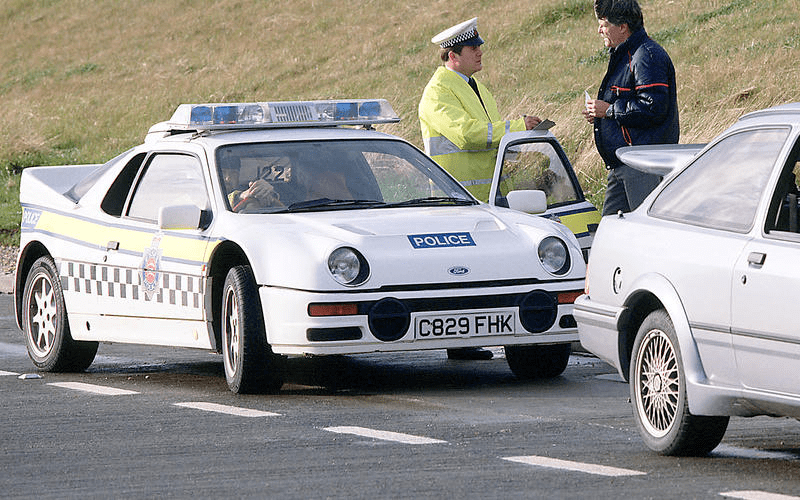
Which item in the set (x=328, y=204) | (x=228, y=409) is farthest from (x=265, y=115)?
(x=228, y=409)

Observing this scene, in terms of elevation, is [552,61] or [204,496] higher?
[552,61]

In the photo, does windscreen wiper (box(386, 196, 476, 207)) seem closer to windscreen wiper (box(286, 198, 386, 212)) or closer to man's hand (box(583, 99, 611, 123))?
windscreen wiper (box(286, 198, 386, 212))

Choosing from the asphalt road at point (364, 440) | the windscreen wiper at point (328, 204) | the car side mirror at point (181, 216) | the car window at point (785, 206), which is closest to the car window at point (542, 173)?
the asphalt road at point (364, 440)

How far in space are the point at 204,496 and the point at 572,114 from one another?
1514 cm

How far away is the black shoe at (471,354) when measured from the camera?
1114 cm

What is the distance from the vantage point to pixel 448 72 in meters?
11.7

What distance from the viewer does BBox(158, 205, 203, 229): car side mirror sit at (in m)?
9.77

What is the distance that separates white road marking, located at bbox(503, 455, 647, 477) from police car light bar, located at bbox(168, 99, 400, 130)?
172 inches

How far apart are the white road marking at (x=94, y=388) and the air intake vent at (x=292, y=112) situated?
2.08 meters

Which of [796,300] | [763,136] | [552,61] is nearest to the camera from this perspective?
[796,300]

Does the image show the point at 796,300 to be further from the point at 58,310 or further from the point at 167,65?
the point at 167,65

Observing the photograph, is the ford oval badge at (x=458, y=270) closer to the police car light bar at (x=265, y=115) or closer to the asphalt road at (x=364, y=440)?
the asphalt road at (x=364, y=440)

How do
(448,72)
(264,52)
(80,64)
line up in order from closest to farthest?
Result: (448,72), (264,52), (80,64)

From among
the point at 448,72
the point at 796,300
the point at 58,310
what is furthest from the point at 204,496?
the point at 448,72
